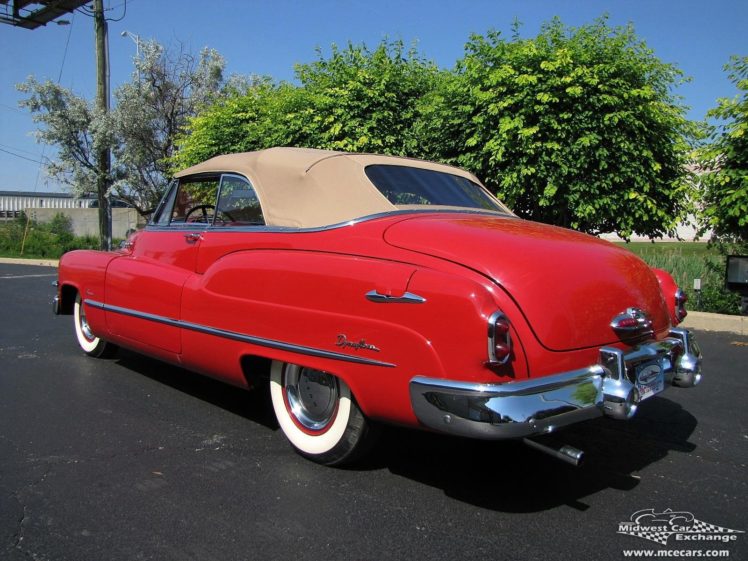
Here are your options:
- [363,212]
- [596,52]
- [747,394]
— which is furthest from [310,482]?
[596,52]

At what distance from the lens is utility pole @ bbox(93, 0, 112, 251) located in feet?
62.0

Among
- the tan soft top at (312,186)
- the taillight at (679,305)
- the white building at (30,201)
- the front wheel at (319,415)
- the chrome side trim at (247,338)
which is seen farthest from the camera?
the white building at (30,201)

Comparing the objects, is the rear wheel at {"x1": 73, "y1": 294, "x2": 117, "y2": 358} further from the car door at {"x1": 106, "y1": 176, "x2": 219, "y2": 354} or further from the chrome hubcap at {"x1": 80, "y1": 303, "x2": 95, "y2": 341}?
the car door at {"x1": 106, "y1": 176, "x2": 219, "y2": 354}

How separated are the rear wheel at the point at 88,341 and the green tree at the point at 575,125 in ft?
16.7

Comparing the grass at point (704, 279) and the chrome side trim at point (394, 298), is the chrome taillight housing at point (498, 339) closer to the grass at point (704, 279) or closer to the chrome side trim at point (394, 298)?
the chrome side trim at point (394, 298)

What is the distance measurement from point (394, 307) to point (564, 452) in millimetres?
963

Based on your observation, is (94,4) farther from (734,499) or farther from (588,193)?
(734,499)

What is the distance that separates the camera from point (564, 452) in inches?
103

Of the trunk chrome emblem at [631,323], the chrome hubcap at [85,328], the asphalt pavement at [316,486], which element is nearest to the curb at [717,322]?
the asphalt pavement at [316,486]

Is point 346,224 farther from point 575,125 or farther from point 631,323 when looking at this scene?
point 575,125

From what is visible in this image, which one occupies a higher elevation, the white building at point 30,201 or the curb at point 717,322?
the white building at point 30,201

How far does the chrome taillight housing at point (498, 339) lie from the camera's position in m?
2.52

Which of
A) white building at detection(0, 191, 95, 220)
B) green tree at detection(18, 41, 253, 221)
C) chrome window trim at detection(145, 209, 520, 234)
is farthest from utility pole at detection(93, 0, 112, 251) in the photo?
white building at detection(0, 191, 95, 220)

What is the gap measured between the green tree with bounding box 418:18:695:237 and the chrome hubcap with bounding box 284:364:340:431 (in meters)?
5.18
